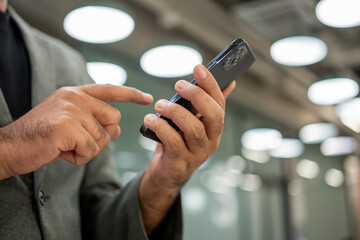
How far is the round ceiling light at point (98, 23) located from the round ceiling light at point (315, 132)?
14.3 ft

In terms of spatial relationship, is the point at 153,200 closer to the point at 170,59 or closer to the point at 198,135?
the point at 198,135

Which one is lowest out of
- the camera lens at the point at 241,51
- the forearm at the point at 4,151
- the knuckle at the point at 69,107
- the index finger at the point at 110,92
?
the forearm at the point at 4,151

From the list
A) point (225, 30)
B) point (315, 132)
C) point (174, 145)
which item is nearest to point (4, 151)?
point (174, 145)

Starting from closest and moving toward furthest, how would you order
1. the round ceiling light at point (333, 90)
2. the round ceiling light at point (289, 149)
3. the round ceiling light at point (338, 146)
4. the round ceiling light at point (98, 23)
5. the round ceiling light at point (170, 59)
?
the round ceiling light at point (98, 23)
the round ceiling light at point (170, 59)
the round ceiling light at point (333, 90)
the round ceiling light at point (289, 149)
the round ceiling light at point (338, 146)

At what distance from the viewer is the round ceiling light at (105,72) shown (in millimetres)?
3043

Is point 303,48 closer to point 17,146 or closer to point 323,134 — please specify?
point 17,146

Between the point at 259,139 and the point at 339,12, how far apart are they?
313cm

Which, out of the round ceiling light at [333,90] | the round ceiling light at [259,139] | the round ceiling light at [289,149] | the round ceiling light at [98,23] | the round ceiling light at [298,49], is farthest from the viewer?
the round ceiling light at [289,149]

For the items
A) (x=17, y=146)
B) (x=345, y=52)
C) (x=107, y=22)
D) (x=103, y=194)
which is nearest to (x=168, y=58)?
(x=107, y=22)

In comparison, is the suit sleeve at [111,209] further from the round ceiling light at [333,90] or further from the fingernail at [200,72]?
the round ceiling light at [333,90]

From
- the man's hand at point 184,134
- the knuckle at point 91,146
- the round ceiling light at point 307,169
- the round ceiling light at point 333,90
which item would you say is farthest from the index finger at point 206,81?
the round ceiling light at point 307,169

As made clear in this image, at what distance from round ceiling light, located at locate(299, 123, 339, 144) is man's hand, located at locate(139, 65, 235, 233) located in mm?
5327

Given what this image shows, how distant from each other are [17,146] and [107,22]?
5.30ft

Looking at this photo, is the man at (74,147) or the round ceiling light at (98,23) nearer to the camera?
the man at (74,147)
